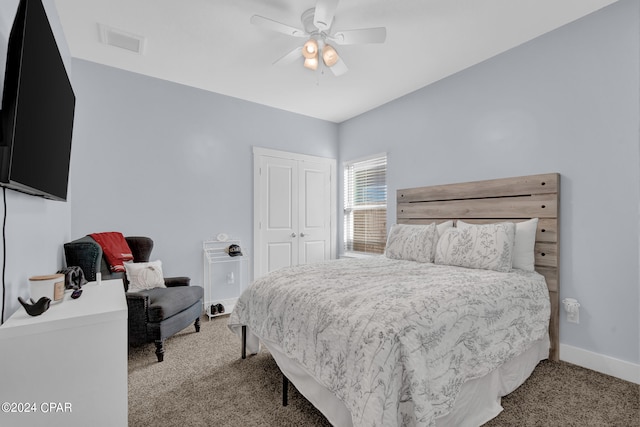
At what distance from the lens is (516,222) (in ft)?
8.86

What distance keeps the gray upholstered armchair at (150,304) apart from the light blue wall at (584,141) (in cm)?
304

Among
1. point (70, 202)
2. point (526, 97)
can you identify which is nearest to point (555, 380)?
point (526, 97)

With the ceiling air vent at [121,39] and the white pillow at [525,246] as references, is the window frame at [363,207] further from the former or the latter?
the ceiling air vent at [121,39]

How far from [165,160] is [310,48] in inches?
84.0

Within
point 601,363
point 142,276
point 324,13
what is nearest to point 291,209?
point 142,276

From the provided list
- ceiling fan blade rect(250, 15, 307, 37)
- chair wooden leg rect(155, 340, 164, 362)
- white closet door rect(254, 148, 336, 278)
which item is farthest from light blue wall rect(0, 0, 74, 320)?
white closet door rect(254, 148, 336, 278)

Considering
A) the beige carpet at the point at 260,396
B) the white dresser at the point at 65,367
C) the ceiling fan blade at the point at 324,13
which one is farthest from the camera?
the ceiling fan blade at the point at 324,13

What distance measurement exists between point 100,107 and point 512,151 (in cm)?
407

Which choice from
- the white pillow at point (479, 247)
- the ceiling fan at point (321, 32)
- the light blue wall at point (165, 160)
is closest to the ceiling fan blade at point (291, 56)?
the ceiling fan at point (321, 32)

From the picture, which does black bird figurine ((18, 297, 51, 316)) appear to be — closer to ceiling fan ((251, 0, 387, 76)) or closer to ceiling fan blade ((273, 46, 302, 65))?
ceiling fan ((251, 0, 387, 76))

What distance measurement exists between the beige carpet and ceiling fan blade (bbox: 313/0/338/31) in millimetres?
2529

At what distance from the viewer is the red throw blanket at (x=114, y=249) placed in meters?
2.68

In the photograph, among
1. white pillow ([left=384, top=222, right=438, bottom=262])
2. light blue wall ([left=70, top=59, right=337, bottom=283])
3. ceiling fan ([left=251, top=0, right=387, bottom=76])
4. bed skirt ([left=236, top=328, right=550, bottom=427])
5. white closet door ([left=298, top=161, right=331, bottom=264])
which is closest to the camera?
bed skirt ([left=236, top=328, right=550, bottom=427])

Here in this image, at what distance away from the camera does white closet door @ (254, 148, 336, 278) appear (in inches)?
164
